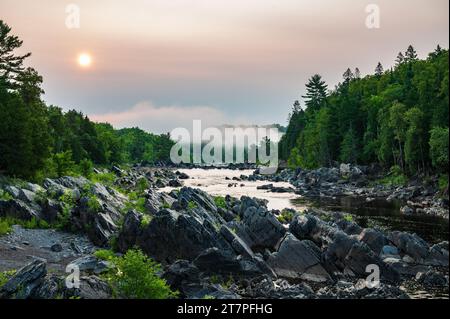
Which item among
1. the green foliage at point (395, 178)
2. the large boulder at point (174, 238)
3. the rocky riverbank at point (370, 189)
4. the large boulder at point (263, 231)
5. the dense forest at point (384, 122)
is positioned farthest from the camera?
the green foliage at point (395, 178)

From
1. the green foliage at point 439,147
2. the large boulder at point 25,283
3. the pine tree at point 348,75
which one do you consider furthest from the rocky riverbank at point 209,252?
the pine tree at point 348,75

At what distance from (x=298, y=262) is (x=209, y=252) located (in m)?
5.76

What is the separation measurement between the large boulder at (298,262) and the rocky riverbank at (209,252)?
0.20 feet

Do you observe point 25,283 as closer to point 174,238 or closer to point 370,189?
point 174,238

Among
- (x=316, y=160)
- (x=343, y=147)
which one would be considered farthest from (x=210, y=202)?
(x=316, y=160)

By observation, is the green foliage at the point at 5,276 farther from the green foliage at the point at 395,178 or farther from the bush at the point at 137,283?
the green foliage at the point at 395,178

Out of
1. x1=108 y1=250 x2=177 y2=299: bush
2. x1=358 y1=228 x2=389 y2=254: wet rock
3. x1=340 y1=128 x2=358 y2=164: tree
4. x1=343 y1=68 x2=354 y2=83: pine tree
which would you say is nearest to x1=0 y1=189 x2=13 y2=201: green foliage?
x1=108 y1=250 x2=177 y2=299: bush

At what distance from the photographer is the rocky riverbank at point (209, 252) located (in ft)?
76.9

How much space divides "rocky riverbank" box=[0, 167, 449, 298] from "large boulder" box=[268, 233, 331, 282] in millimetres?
62

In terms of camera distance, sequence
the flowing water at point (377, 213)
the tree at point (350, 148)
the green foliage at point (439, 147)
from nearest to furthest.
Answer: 1. the flowing water at point (377, 213)
2. the green foliage at point (439, 147)
3. the tree at point (350, 148)

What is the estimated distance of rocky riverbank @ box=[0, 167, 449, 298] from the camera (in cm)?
2344

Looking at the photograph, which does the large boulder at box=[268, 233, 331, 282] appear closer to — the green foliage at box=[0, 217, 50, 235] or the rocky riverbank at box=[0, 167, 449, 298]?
the rocky riverbank at box=[0, 167, 449, 298]

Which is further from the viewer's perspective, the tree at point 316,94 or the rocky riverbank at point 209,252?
the tree at point 316,94
